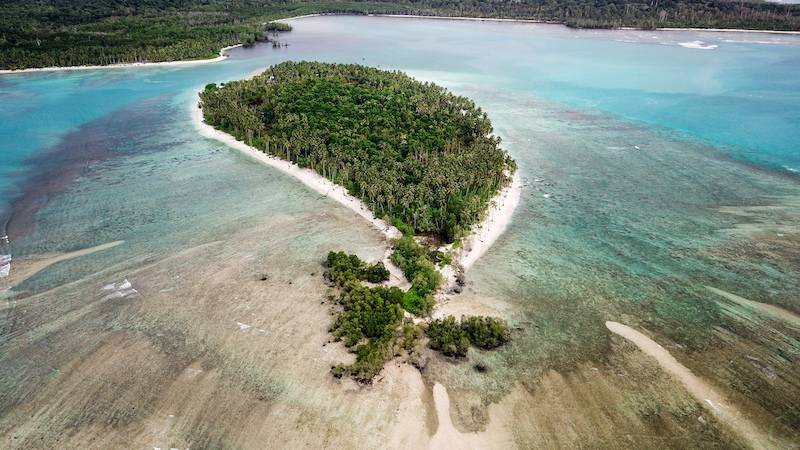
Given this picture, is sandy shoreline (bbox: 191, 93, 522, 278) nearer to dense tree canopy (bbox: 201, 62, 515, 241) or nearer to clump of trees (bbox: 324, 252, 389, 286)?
dense tree canopy (bbox: 201, 62, 515, 241)

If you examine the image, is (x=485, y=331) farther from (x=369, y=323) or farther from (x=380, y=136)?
(x=380, y=136)

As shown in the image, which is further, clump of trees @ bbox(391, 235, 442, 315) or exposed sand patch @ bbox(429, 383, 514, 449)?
clump of trees @ bbox(391, 235, 442, 315)

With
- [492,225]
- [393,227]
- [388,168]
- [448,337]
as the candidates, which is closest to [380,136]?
[388,168]

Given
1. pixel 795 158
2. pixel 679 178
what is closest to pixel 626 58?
pixel 795 158

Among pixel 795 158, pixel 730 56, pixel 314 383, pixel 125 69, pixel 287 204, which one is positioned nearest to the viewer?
pixel 314 383

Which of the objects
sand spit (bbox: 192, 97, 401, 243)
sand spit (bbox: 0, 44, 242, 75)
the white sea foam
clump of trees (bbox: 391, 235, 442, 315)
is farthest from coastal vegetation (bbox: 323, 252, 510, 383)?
the white sea foam

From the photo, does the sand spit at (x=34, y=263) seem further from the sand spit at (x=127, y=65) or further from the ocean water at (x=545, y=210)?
the sand spit at (x=127, y=65)

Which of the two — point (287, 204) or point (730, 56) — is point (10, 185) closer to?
point (287, 204)
